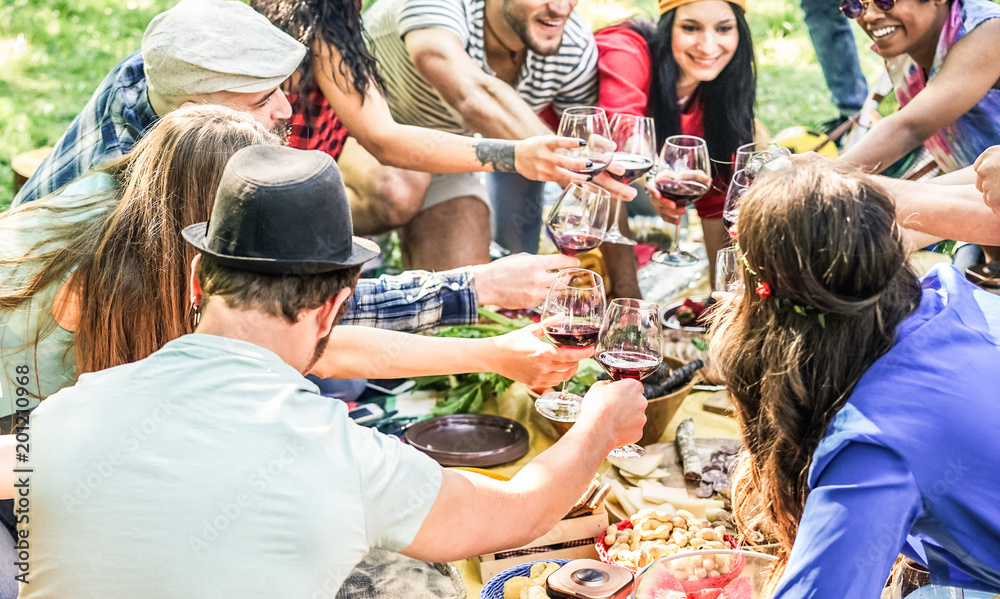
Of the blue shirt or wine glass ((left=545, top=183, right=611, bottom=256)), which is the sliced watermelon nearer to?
the blue shirt

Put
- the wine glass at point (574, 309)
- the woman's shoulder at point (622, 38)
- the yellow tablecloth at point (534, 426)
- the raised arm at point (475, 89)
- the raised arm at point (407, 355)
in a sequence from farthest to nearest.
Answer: the woman's shoulder at point (622, 38) < the raised arm at point (475, 89) < the yellow tablecloth at point (534, 426) < the raised arm at point (407, 355) < the wine glass at point (574, 309)

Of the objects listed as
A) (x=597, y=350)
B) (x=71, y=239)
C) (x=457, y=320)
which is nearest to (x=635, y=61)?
(x=457, y=320)

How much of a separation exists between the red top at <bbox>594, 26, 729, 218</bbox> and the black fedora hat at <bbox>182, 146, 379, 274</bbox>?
259cm

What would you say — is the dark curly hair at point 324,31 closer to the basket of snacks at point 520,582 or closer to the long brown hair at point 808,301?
the basket of snacks at point 520,582

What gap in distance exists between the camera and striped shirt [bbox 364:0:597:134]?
375 centimetres

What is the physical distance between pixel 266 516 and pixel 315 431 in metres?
0.13

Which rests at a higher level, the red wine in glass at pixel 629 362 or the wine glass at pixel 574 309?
the wine glass at pixel 574 309

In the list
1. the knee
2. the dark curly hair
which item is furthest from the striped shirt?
the dark curly hair

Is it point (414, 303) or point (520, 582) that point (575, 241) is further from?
point (520, 582)

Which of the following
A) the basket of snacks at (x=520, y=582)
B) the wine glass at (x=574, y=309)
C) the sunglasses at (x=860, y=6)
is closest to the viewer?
the basket of snacks at (x=520, y=582)

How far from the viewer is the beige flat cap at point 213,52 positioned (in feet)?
7.96

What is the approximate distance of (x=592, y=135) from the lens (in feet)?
8.89

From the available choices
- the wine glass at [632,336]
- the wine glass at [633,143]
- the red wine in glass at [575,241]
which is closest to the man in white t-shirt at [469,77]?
the wine glass at [633,143]

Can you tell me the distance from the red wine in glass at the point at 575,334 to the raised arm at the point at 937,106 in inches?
71.8
